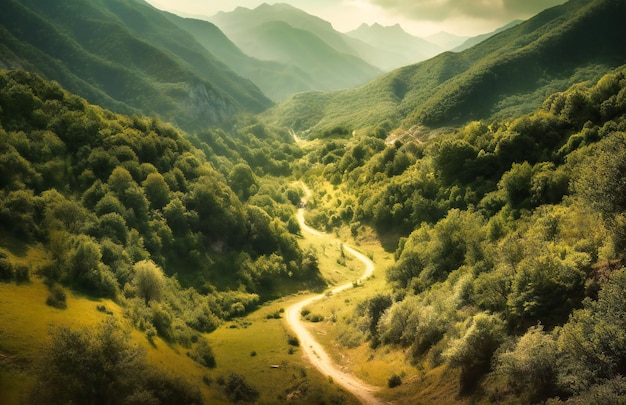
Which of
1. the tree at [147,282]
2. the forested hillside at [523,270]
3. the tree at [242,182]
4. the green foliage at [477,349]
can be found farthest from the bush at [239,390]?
the tree at [242,182]

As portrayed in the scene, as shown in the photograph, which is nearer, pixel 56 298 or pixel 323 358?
pixel 56 298

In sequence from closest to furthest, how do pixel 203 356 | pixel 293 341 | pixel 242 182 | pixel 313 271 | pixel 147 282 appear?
pixel 203 356 → pixel 147 282 → pixel 293 341 → pixel 313 271 → pixel 242 182

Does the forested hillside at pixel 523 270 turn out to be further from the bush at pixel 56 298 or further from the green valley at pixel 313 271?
the bush at pixel 56 298

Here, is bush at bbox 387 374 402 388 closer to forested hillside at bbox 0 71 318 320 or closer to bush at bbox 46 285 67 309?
forested hillside at bbox 0 71 318 320

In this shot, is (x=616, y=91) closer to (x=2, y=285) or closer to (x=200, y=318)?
(x=200, y=318)

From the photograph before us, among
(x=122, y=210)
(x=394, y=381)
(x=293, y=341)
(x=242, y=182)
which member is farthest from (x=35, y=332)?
(x=242, y=182)

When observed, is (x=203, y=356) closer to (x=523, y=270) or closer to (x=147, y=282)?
(x=147, y=282)
